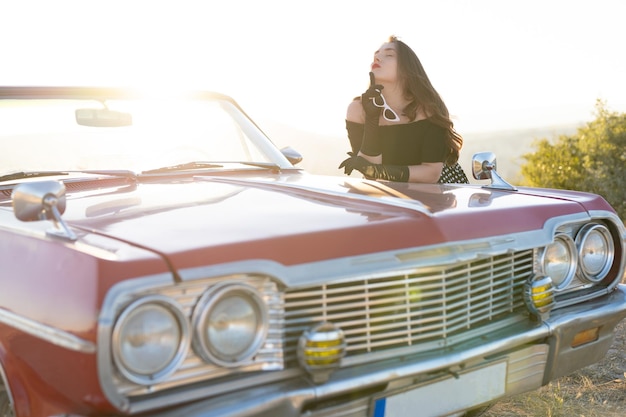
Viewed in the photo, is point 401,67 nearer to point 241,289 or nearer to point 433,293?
point 433,293

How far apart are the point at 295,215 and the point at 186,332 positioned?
24.4 inches

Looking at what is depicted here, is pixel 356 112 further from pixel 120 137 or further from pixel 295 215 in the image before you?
pixel 295 215

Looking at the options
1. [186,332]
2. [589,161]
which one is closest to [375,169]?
[186,332]

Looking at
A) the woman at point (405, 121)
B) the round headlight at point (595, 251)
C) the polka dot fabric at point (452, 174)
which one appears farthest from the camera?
the polka dot fabric at point (452, 174)

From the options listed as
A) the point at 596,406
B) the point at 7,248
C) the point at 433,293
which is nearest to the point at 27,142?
the point at 7,248

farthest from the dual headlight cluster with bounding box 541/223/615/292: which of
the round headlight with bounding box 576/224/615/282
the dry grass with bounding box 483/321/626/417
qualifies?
the dry grass with bounding box 483/321/626/417

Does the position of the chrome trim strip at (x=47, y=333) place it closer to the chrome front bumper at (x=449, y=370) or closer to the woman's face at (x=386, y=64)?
the chrome front bumper at (x=449, y=370)

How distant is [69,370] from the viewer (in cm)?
204

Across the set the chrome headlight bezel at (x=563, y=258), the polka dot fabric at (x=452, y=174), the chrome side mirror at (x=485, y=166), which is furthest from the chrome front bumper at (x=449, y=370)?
the polka dot fabric at (x=452, y=174)

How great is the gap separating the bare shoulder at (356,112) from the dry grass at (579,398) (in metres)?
1.99

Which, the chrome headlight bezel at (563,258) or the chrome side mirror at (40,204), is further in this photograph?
the chrome headlight bezel at (563,258)

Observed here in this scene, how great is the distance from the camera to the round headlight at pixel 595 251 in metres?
3.08

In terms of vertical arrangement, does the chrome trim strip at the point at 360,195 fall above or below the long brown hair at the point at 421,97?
below

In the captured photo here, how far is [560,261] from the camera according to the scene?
301cm
